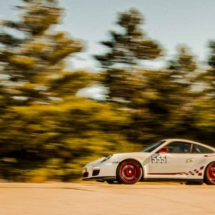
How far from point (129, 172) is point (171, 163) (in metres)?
1.24

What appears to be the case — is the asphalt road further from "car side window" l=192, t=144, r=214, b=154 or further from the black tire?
"car side window" l=192, t=144, r=214, b=154

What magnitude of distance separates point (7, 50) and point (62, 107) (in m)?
3.25

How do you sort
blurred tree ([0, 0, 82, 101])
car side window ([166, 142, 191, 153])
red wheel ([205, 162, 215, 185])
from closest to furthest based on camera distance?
red wheel ([205, 162, 215, 185]), car side window ([166, 142, 191, 153]), blurred tree ([0, 0, 82, 101])


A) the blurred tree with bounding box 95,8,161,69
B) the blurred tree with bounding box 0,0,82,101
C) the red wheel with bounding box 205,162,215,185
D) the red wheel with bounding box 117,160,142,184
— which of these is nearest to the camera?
the red wheel with bounding box 117,160,142,184

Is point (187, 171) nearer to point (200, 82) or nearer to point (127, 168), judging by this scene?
point (127, 168)

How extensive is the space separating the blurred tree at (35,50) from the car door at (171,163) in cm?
698

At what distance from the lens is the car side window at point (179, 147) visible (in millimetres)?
13445

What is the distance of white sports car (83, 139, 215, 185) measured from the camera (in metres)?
12.7

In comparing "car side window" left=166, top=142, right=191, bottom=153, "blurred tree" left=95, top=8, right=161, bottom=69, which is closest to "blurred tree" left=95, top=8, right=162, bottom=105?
"blurred tree" left=95, top=8, right=161, bottom=69

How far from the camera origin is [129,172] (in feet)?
41.9

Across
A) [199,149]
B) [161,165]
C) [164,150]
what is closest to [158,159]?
[161,165]

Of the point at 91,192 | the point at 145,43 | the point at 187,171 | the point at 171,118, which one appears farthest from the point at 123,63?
the point at 91,192

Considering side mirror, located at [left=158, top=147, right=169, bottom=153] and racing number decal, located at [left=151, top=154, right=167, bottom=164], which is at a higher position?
side mirror, located at [left=158, top=147, right=169, bottom=153]

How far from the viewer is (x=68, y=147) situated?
62.4ft
